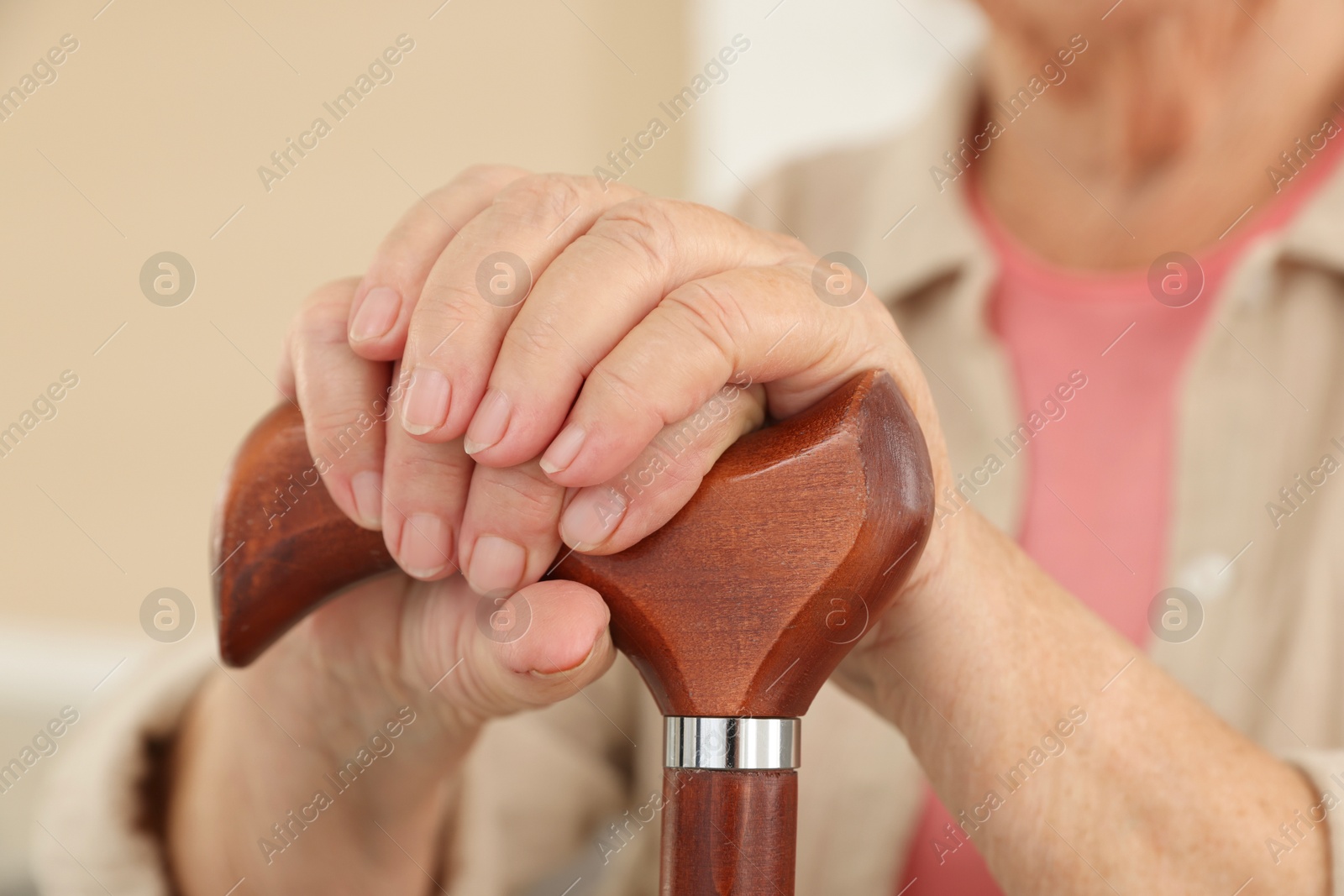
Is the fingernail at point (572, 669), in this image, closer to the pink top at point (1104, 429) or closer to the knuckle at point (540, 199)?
the knuckle at point (540, 199)

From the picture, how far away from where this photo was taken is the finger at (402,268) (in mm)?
363

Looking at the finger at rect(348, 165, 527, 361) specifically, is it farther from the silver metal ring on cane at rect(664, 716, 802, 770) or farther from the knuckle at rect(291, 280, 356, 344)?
the silver metal ring on cane at rect(664, 716, 802, 770)

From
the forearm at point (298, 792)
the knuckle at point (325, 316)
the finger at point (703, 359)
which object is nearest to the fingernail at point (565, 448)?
the finger at point (703, 359)

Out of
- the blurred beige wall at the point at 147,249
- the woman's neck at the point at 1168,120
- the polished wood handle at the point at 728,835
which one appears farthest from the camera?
the blurred beige wall at the point at 147,249

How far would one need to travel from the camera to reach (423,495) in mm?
359

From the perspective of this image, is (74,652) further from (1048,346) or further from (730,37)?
(730,37)

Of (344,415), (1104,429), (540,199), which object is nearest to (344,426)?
(344,415)

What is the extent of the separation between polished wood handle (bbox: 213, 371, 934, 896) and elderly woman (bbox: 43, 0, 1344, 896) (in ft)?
0.06

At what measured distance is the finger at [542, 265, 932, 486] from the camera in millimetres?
329

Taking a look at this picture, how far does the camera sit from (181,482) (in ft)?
4.93

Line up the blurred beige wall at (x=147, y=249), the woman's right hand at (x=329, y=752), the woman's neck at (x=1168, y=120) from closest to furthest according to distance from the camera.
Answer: the woman's right hand at (x=329, y=752) → the woman's neck at (x=1168, y=120) → the blurred beige wall at (x=147, y=249)

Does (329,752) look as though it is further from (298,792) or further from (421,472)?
(421,472)

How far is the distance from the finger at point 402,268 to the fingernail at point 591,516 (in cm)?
9

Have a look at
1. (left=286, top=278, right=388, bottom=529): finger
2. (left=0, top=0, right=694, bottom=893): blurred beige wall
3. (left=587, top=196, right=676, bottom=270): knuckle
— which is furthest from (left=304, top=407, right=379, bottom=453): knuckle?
(left=0, top=0, right=694, bottom=893): blurred beige wall
